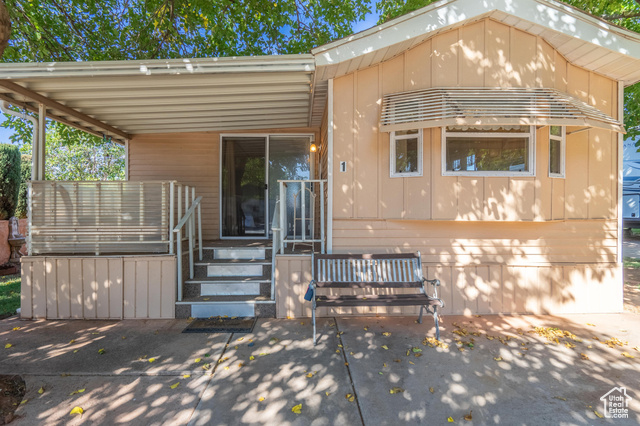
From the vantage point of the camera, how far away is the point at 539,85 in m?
4.07

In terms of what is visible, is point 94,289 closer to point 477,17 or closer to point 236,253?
point 236,253

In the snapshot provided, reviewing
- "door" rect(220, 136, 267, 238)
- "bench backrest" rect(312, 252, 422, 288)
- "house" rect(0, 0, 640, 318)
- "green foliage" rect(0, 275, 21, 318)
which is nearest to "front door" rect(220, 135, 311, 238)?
"door" rect(220, 136, 267, 238)

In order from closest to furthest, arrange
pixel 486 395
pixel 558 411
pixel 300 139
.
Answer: pixel 558 411, pixel 486 395, pixel 300 139

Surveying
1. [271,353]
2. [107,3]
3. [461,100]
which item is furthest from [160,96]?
[107,3]

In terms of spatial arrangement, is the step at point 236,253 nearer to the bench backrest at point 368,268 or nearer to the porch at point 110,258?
the porch at point 110,258

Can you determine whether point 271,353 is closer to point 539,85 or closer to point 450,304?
point 450,304

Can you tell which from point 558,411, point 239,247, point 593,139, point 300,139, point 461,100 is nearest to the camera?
point 558,411

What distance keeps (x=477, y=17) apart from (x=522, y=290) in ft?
11.9

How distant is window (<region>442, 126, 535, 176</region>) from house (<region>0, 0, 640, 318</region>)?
0.06 feet

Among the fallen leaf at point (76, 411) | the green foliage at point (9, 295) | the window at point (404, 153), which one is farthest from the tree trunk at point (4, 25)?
the window at point (404, 153)

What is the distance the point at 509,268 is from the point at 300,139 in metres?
4.26

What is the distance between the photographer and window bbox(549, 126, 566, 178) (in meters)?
4.17

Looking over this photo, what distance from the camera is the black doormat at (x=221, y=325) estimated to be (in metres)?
3.68

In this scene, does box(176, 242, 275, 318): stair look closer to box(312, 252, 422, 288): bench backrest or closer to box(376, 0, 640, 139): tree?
box(312, 252, 422, 288): bench backrest
